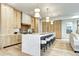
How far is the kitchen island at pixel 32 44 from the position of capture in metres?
4.09

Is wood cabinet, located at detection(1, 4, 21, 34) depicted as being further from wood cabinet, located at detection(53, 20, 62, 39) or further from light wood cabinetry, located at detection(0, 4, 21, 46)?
wood cabinet, located at detection(53, 20, 62, 39)

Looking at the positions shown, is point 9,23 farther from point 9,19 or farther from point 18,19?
point 18,19

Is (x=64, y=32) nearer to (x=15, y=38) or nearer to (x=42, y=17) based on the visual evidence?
(x=42, y=17)

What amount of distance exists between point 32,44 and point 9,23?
92.9 inches

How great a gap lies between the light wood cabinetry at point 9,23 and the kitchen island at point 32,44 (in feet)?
4.64

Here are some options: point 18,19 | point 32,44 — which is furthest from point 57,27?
point 18,19

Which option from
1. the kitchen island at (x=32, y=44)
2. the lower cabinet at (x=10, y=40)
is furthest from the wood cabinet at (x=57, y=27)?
the lower cabinet at (x=10, y=40)

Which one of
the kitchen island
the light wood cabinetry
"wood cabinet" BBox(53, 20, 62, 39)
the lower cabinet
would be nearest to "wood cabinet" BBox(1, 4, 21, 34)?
the light wood cabinetry

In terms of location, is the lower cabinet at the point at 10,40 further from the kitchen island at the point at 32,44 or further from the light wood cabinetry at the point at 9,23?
the kitchen island at the point at 32,44

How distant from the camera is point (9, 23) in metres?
6.11

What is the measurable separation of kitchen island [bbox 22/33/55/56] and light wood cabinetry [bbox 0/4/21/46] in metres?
1.42

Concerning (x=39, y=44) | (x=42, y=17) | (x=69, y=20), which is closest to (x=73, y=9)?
(x=69, y=20)

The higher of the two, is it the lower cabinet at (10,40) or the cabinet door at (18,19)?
the cabinet door at (18,19)

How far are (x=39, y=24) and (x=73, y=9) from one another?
5.18 feet
